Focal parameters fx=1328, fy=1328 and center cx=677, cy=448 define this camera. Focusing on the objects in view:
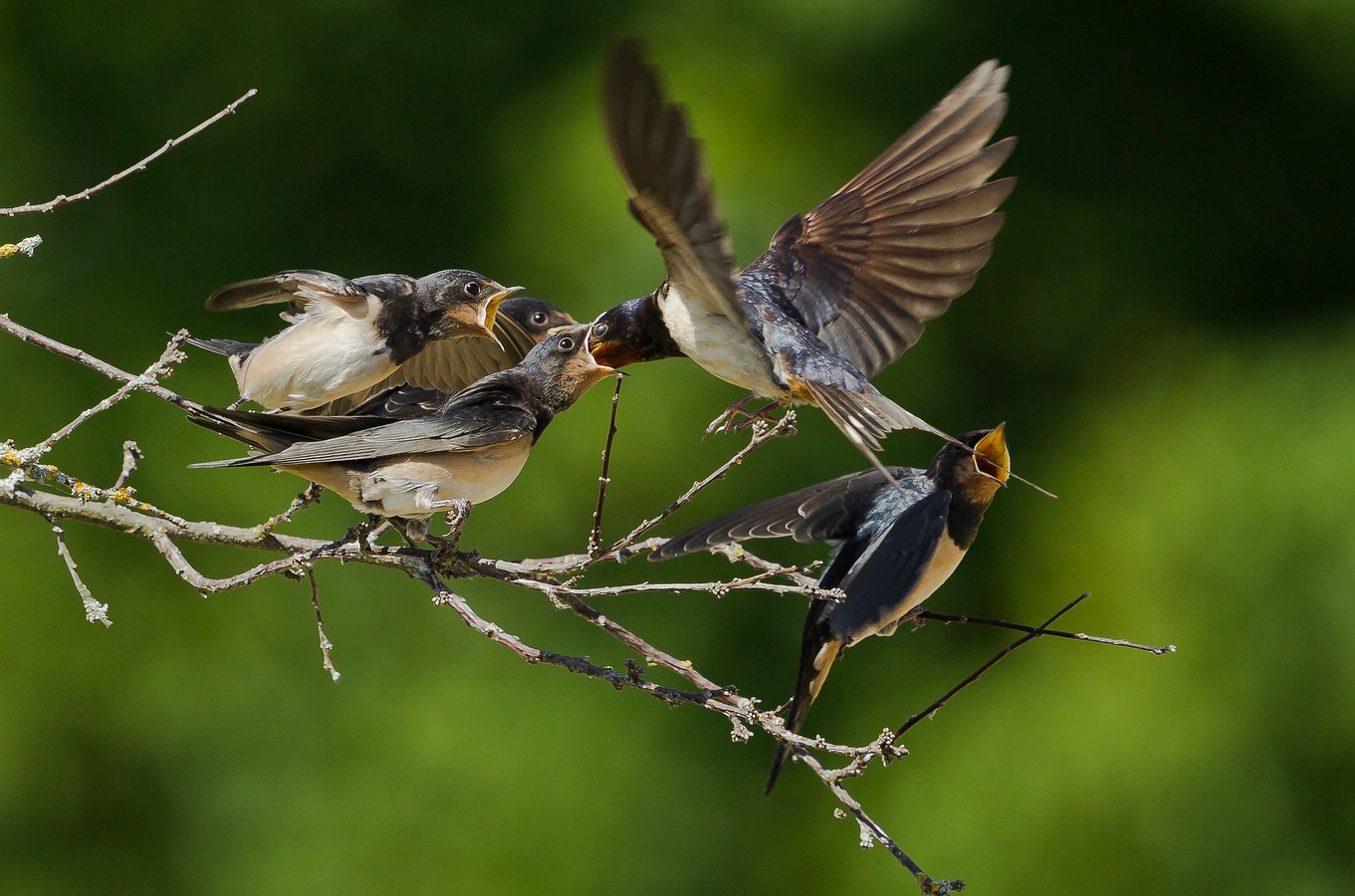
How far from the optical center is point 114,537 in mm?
5336

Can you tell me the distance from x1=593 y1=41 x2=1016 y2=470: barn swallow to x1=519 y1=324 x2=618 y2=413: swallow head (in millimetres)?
95

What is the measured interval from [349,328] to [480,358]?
464 mm

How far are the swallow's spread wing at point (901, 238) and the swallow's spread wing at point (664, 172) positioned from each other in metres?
0.80

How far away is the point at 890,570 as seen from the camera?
2.33 metres

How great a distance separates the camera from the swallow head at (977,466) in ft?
7.81

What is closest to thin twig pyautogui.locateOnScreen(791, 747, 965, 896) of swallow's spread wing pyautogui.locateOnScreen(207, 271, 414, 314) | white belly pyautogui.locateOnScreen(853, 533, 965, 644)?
white belly pyautogui.locateOnScreen(853, 533, 965, 644)

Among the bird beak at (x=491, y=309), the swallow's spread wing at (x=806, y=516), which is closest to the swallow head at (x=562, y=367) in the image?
the bird beak at (x=491, y=309)

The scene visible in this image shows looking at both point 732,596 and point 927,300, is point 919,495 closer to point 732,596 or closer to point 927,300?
point 927,300

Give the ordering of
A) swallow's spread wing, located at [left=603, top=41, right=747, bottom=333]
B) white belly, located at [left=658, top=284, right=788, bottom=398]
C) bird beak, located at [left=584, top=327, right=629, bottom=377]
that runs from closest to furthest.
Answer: swallow's spread wing, located at [left=603, top=41, right=747, bottom=333]
white belly, located at [left=658, top=284, right=788, bottom=398]
bird beak, located at [left=584, top=327, right=629, bottom=377]

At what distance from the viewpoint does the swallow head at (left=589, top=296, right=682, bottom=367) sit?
7.82 feet

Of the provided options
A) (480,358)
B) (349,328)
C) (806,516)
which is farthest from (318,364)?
(806,516)

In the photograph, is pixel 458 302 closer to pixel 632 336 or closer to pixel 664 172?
pixel 632 336

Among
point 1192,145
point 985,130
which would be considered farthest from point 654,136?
point 1192,145

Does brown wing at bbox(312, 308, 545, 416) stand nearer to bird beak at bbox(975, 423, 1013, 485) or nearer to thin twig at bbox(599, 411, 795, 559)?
thin twig at bbox(599, 411, 795, 559)
